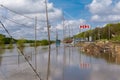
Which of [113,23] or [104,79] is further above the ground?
[113,23]

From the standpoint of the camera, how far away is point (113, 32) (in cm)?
7144

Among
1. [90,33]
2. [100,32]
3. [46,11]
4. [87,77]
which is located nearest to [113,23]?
[100,32]

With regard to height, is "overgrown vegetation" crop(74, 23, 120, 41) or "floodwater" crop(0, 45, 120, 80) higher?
"overgrown vegetation" crop(74, 23, 120, 41)

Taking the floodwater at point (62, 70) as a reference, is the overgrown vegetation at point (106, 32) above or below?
above

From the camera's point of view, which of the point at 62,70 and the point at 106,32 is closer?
the point at 62,70

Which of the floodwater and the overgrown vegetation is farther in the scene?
the overgrown vegetation

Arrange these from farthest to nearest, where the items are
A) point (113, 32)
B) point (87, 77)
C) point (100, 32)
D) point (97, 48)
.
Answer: point (100, 32) < point (113, 32) < point (97, 48) < point (87, 77)

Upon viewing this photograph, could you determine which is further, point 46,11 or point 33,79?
point 46,11

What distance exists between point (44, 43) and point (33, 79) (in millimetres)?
78537

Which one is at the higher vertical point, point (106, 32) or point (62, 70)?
point (106, 32)

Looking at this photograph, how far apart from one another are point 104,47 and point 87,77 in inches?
1160

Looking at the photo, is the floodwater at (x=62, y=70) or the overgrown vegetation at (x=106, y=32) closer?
the floodwater at (x=62, y=70)

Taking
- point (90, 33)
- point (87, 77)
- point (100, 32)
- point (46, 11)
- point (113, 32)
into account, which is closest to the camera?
point (87, 77)

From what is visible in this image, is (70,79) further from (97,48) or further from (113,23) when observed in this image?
(113,23)
